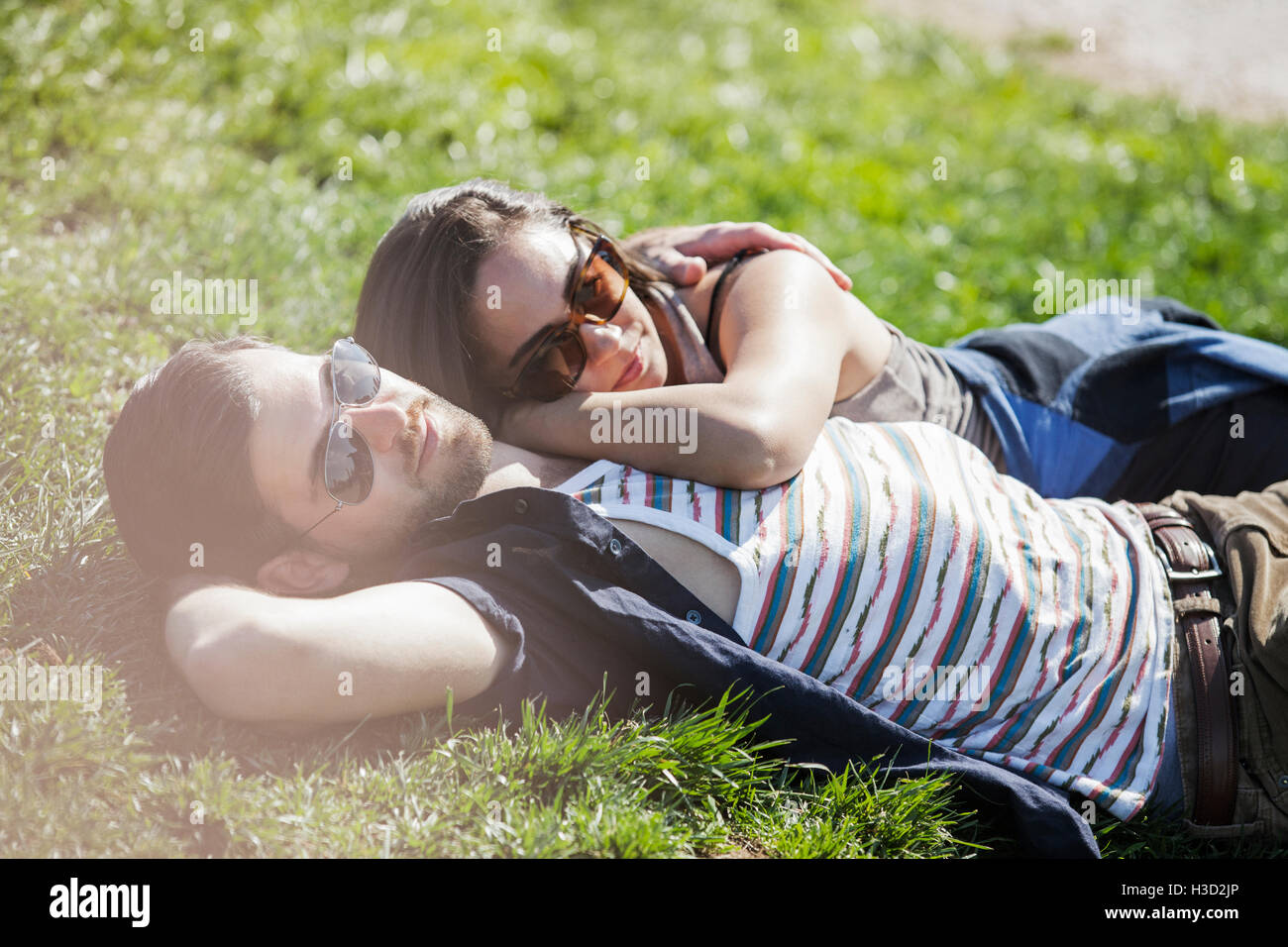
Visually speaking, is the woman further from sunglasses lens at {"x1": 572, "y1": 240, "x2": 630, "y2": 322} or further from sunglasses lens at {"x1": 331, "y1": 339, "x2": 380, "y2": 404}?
sunglasses lens at {"x1": 331, "y1": 339, "x2": 380, "y2": 404}

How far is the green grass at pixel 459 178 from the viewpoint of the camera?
93.0 inches

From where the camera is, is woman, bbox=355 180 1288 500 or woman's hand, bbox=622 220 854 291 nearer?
woman, bbox=355 180 1288 500

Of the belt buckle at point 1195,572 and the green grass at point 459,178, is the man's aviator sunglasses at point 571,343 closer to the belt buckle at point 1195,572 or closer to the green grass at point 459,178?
the green grass at point 459,178

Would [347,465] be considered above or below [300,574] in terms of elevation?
above

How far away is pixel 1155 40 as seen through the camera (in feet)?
30.7

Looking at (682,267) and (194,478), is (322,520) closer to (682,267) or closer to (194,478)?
(194,478)

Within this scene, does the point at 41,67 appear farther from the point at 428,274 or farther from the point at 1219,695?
the point at 1219,695

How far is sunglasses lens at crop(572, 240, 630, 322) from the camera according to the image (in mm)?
2990

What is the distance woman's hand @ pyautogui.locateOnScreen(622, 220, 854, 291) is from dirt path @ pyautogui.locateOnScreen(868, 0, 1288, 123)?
21.1 feet

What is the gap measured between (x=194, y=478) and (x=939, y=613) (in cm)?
178

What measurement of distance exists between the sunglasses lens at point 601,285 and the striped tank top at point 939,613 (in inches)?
20.0

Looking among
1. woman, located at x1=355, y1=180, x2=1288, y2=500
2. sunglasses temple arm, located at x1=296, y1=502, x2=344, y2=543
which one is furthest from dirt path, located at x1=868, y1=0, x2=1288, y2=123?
sunglasses temple arm, located at x1=296, y1=502, x2=344, y2=543

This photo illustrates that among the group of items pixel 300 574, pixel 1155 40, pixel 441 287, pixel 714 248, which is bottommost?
pixel 300 574

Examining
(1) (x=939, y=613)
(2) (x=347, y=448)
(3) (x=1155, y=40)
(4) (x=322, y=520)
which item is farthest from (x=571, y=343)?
(3) (x=1155, y=40)
